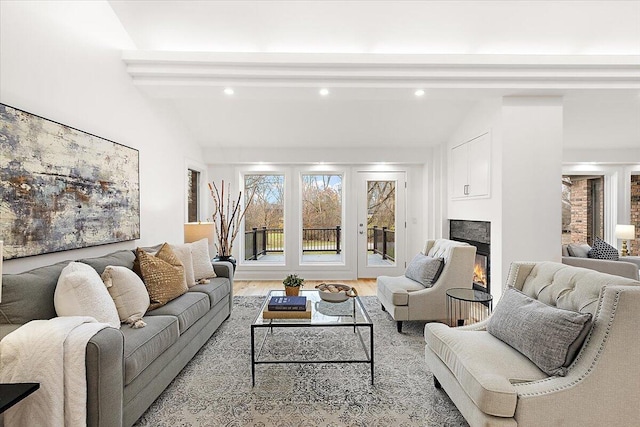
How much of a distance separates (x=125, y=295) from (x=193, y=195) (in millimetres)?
3299

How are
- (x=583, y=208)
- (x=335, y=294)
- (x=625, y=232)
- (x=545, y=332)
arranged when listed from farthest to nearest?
(x=583, y=208), (x=625, y=232), (x=335, y=294), (x=545, y=332)

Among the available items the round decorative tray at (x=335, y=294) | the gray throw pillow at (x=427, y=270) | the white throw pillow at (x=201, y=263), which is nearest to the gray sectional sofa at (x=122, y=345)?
the white throw pillow at (x=201, y=263)

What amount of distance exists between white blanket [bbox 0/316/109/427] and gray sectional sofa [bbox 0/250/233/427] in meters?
0.05

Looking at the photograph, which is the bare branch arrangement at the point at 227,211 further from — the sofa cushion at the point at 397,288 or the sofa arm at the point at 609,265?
the sofa arm at the point at 609,265

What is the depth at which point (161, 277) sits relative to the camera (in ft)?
8.59

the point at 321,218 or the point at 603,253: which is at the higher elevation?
the point at 321,218

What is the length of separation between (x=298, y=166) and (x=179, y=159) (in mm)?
1942

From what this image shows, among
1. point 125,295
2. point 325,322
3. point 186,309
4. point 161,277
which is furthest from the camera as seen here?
point 161,277

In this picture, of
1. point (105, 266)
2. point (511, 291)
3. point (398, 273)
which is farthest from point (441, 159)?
point (105, 266)

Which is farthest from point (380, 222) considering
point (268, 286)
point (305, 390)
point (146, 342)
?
point (146, 342)

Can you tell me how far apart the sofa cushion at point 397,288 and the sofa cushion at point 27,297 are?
2666mm

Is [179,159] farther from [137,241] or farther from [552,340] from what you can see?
[552,340]

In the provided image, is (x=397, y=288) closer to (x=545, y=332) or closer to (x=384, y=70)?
(x=545, y=332)

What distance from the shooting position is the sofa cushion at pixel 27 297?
5.50 ft
